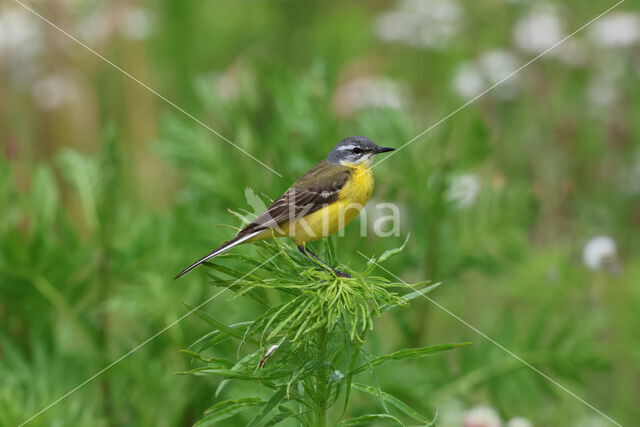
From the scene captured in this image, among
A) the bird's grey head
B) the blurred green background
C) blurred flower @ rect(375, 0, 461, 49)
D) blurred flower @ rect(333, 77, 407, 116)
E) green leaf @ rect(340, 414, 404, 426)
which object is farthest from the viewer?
blurred flower @ rect(375, 0, 461, 49)

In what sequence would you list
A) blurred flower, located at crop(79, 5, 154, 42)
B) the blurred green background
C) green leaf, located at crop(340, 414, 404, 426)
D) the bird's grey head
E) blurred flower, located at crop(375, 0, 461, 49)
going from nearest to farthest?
1. green leaf, located at crop(340, 414, 404, 426)
2. the bird's grey head
3. the blurred green background
4. blurred flower, located at crop(79, 5, 154, 42)
5. blurred flower, located at crop(375, 0, 461, 49)

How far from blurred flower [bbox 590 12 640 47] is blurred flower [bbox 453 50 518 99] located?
0.48 meters

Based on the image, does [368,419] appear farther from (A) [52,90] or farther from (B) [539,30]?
(A) [52,90]

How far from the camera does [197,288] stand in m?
3.00

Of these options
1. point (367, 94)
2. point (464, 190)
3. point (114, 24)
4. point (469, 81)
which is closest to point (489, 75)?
point (469, 81)

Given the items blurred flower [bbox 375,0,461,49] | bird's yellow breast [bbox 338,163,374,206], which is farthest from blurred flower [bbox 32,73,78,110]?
bird's yellow breast [bbox 338,163,374,206]

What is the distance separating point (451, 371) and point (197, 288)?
1.01 metres

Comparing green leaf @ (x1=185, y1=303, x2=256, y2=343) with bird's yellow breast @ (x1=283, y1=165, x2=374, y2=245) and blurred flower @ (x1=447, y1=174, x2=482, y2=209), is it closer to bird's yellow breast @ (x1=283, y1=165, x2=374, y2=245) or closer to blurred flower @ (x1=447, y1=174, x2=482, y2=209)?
bird's yellow breast @ (x1=283, y1=165, x2=374, y2=245)

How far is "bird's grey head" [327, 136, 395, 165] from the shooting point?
2.23m

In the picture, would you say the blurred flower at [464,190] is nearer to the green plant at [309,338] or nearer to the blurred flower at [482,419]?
the blurred flower at [482,419]

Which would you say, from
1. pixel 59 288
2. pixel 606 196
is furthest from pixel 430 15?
pixel 59 288

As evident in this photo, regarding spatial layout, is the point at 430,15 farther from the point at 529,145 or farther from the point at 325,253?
the point at 325,253

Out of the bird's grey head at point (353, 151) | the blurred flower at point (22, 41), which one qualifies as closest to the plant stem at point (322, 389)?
the bird's grey head at point (353, 151)

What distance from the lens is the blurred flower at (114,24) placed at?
4523mm
